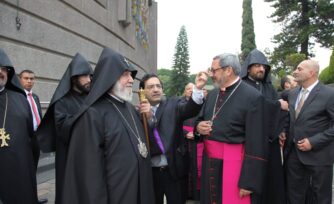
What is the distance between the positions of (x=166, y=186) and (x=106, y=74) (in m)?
1.69

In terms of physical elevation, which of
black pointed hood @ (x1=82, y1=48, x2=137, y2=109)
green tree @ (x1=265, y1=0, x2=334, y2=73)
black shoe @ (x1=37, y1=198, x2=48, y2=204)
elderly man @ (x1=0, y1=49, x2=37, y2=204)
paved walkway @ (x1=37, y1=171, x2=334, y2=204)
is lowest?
paved walkway @ (x1=37, y1=171, x2=334, y2=204)

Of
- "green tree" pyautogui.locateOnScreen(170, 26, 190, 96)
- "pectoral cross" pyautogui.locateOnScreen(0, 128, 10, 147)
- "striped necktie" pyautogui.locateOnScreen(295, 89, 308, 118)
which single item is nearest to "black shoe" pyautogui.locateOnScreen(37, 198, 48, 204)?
"pectoral cross" pyautogui.locateOnScreen(0, 128, 10, 147)

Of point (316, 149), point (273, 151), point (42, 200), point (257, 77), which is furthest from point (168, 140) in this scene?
point (42, 200)

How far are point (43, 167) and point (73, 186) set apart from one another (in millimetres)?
5358

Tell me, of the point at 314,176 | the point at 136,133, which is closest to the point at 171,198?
the point at 136,133

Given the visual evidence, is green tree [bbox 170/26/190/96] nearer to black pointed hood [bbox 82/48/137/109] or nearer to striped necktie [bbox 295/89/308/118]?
striped necktie [bbox 295/89/308/118]

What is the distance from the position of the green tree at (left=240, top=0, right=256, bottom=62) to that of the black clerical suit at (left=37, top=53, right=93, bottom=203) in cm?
3463

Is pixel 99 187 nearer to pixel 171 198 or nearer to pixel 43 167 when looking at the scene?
pixel 171 198

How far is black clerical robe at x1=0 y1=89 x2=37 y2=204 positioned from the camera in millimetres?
3697

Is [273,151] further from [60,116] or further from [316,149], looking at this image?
[60,116]

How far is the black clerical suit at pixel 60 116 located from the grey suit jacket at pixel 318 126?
2.98m

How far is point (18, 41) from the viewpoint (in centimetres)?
746

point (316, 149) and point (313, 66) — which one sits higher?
point (313, 66)

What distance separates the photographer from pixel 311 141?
452cm
